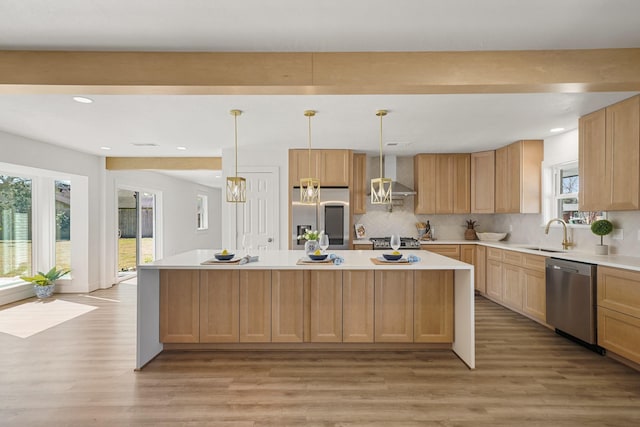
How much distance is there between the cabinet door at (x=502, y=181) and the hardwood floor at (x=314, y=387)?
7.40ft

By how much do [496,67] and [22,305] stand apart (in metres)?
6.32

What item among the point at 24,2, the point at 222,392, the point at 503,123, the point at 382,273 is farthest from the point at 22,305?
the point at 503,123

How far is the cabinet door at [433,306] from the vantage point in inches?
126

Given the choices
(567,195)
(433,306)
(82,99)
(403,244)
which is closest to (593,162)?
(567,195)

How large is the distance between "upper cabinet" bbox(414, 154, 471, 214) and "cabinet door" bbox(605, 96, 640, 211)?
8.16 feet

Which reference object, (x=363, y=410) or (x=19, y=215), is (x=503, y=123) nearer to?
(x=363, y=410)

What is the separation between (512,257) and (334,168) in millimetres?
2734

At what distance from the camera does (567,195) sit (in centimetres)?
451

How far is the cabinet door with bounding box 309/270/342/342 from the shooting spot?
321 centimetres

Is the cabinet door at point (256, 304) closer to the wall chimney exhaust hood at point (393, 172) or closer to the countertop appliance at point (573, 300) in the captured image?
the countertop appliance at point (573, 300)

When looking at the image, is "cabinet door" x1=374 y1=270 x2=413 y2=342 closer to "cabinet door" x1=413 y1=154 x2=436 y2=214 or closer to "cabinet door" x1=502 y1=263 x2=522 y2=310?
"cabinet door" x1=502 y1=263 x2=522 y2=310

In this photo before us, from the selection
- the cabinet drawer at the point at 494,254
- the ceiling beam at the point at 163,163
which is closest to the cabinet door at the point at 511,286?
the cabinet drawer at the point at 494,254

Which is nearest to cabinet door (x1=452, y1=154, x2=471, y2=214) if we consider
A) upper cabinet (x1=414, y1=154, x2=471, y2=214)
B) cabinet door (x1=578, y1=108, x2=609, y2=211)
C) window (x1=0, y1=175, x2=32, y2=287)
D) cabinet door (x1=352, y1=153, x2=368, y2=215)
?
upper cabinet (x1=414, y1=154, x2=471, y2=214)

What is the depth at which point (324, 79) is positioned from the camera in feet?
7.63
